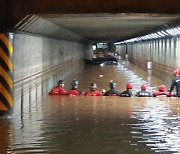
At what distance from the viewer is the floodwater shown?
820 cm

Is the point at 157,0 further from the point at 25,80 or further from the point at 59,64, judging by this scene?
the point at 59,64

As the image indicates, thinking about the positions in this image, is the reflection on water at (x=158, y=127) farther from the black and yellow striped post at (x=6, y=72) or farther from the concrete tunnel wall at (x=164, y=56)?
the concrete tunnel wall at (x=164, y=56)

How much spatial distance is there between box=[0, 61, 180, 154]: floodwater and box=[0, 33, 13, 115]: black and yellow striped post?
1.19 ft

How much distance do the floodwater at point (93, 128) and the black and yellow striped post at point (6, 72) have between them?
36cm

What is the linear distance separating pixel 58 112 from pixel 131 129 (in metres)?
3.36

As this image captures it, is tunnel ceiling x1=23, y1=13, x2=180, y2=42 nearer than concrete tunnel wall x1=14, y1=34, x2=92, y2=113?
Yes

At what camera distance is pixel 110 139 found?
8.91 meters

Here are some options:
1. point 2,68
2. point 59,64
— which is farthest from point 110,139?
point 59,64

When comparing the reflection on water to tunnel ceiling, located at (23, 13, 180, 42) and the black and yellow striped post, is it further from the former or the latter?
the black and yellow striped post

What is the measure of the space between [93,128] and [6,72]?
9.67 feet

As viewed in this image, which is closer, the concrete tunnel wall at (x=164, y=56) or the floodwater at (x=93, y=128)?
the floodwater at (x=93, y=128)

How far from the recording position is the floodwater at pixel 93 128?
8.20 metres

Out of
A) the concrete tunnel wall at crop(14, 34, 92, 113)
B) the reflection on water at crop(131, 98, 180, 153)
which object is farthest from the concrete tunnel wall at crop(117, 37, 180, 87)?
the reflection on water at crop(131, 98, 180, 153)

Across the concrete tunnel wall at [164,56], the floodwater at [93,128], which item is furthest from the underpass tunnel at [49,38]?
the floodwater at [93,128]
